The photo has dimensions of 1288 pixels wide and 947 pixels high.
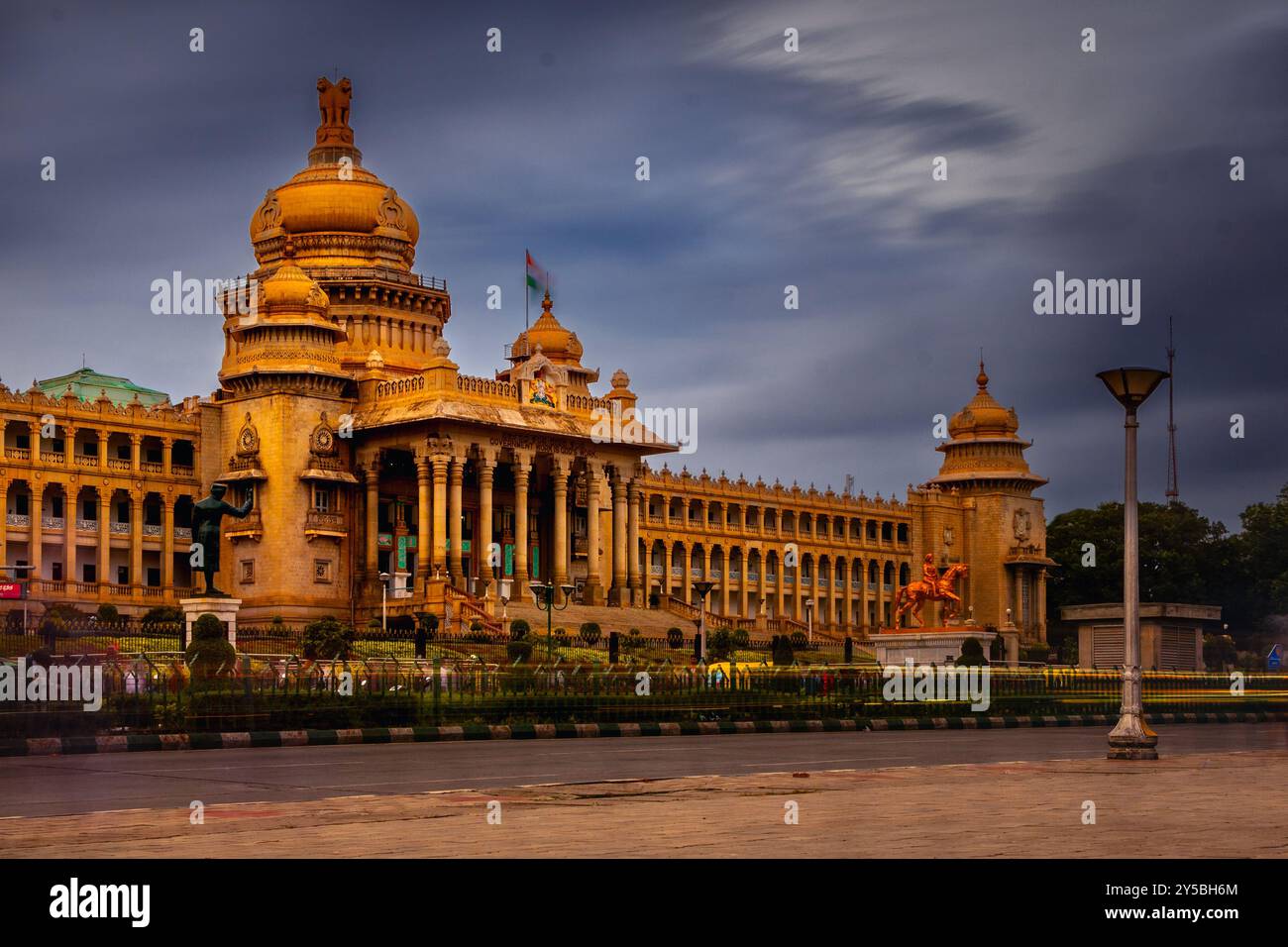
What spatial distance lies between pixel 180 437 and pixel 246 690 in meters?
45.8

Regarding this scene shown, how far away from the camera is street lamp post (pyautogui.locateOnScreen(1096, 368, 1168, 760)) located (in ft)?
80.3

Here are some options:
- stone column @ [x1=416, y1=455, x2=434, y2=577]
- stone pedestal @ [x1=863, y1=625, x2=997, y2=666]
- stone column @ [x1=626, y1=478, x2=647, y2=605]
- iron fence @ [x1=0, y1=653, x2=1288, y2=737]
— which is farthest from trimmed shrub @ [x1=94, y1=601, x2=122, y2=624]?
stone pedestal @ [x1=863, y1=625, x2=997, y2=666]

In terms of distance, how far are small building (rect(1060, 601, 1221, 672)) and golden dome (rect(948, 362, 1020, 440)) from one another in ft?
168

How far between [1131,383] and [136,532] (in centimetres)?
5609

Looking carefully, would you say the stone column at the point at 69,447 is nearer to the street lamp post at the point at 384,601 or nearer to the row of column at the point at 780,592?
the street lamp post at the point at 384,601

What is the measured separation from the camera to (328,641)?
51969 mm

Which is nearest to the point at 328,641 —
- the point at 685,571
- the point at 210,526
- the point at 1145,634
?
the point at 210,526

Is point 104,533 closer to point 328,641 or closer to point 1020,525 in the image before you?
point 328,641

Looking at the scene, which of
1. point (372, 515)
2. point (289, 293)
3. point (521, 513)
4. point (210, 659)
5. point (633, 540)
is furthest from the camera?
point (633, 540)

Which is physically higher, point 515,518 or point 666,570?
point 515,518

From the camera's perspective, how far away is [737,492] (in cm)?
10375

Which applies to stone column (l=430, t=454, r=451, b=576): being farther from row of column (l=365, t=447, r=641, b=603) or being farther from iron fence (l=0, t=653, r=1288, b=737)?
iron fence (l=0, t=653, r=1288, b=737)

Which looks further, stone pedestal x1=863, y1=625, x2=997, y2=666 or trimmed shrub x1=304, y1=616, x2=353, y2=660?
stone pedestal x1=863, y1=625, x2=997, y2=666
